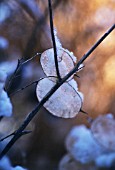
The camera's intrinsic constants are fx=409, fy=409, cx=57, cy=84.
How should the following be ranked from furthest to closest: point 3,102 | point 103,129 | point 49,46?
point 49,46 < point 103,129 < point 3,102

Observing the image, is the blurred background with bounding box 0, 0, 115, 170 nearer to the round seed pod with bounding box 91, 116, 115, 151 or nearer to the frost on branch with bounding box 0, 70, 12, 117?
the round seed pod with bounding box 91, 116, 115, 151

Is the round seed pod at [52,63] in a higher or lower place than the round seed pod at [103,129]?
lower

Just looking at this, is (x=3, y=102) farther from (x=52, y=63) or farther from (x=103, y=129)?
(x=103, y=129)

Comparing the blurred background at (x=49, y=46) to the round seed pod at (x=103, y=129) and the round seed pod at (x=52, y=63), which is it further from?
the round seed pod at (x=52, y=63)

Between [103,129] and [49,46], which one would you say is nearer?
[103,129]

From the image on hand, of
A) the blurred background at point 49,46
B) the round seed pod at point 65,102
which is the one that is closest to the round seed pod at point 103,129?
the round seed pod at point 65,102

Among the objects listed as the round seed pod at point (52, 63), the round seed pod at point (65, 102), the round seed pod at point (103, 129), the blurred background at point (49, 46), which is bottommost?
the round seed pod at point (65, 102)

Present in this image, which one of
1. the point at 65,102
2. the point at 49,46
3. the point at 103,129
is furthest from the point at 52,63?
the point at 49,46

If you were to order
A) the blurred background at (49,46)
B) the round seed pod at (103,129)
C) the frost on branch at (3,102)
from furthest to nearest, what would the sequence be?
the blurred background at (49,46) < the round seed pod at (103,129) < the frost on branch at (3,102)
